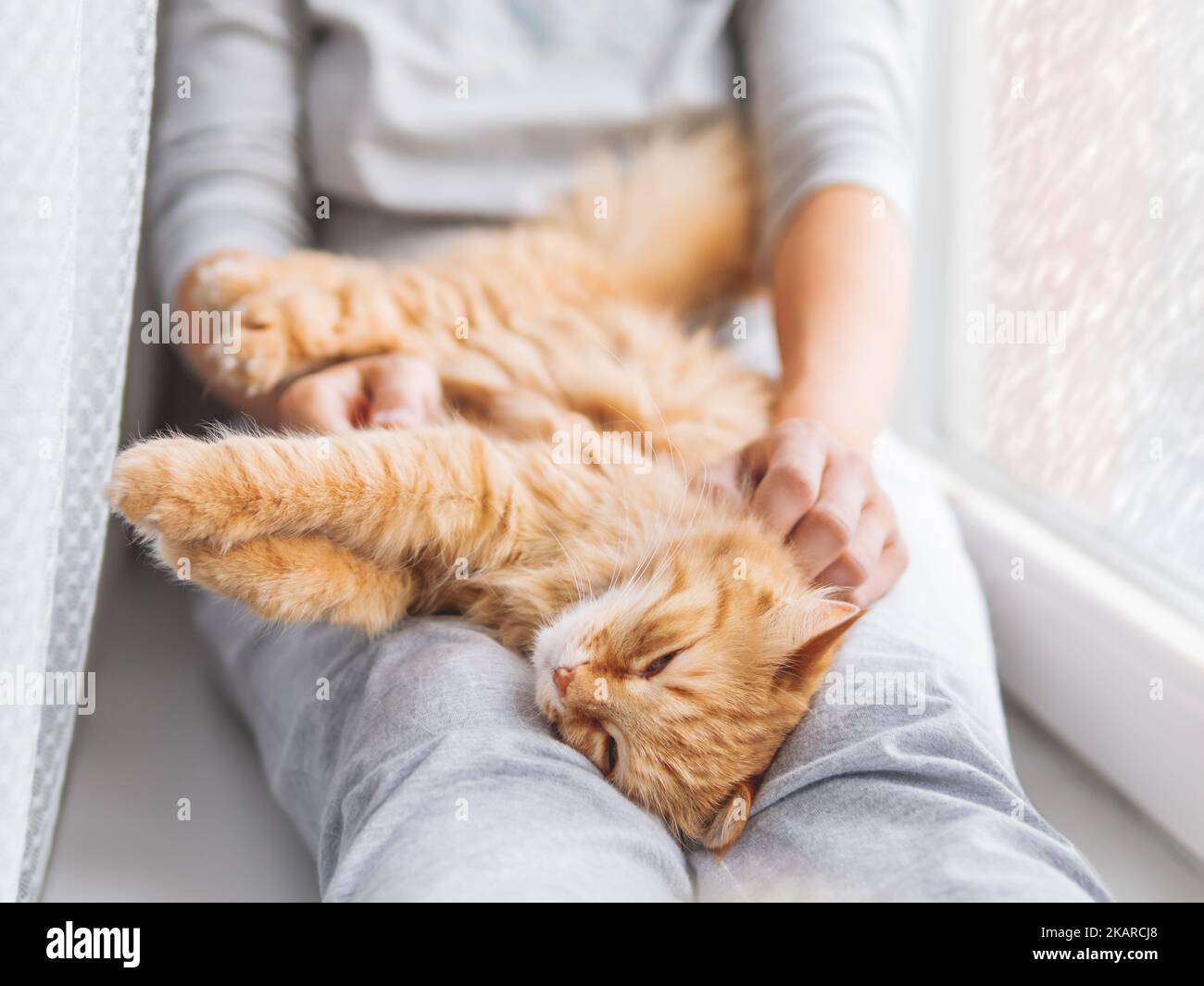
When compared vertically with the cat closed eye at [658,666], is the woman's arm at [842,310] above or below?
above

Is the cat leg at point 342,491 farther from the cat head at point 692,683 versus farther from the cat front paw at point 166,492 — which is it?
the cat head at point 692,683

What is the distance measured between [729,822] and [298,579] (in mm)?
455

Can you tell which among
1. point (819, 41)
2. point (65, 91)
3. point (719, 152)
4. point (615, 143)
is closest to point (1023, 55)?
point (819, 41)

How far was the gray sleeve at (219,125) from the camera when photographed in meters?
1.34

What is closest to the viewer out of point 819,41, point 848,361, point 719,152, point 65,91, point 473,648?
point 65,91

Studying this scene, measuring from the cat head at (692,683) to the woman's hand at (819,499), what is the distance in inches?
1.8

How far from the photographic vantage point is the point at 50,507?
2.47 ft

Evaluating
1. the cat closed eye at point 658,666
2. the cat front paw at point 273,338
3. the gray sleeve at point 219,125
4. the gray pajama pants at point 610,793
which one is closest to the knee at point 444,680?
the gray pajama pants at point 610,793

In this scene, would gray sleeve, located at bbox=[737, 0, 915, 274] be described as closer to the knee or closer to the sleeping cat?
the sleeping cat

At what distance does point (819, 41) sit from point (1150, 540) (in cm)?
82

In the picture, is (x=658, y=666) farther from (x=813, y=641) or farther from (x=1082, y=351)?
(x=1082, y=351)

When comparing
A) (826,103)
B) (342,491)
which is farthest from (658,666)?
(826,103)

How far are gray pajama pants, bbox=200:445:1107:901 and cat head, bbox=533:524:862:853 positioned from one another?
3 cm
